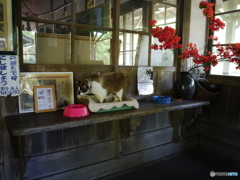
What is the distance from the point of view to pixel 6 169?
1.56 metres

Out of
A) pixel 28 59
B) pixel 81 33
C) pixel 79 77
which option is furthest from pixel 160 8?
pixel 28 59

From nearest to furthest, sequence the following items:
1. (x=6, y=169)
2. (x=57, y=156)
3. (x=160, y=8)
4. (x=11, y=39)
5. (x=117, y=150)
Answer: (x=11, y=39), (x=6, y=169), (x=57, y=156), (x=117, y=150), (x=160, y=8)

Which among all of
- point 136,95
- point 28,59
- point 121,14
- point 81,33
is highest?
point 121,14

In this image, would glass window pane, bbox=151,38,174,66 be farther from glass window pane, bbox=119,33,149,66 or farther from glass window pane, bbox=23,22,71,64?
glass window pane, bbox=23,22,71,64

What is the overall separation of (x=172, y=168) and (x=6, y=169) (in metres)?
1.69

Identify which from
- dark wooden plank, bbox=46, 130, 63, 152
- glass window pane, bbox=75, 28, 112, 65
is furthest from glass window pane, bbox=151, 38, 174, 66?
dark wooden plank, bbox=46, 130, 63, 152

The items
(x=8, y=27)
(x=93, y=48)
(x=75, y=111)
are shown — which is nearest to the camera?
(x=8, y=27)

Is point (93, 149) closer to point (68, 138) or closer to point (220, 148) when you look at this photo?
point (68, 138)

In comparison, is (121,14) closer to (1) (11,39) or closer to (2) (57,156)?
(1) (11,39)

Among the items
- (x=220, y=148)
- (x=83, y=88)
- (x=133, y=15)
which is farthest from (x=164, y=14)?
(x=220, y=148)

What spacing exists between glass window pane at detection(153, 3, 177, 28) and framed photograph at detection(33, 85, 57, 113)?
4.58ft

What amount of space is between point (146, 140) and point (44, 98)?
128 cm

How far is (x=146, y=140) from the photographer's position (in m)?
2.30

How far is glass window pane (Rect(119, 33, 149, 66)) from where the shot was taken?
2.01 meters
